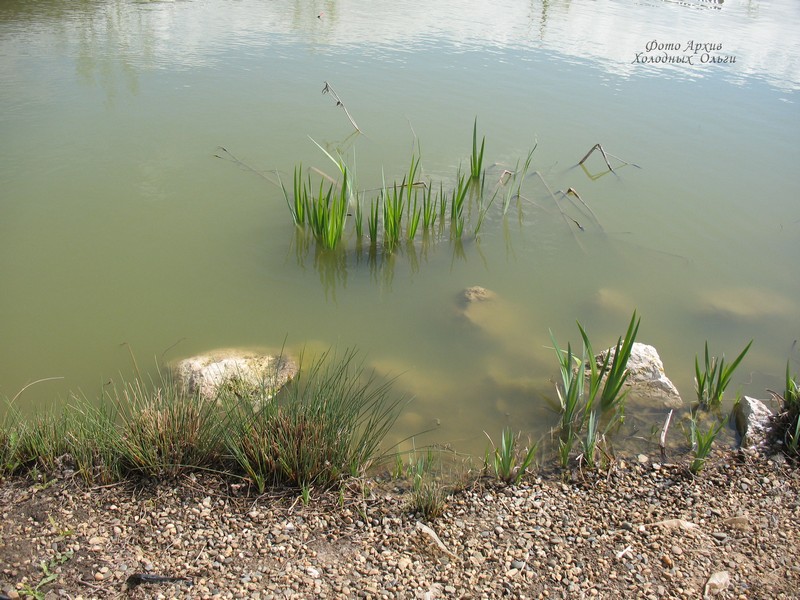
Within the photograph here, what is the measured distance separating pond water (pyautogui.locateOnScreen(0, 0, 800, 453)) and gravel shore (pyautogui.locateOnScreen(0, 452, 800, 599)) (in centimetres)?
66

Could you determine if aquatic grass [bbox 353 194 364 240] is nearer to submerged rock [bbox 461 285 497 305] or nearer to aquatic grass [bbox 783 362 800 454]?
submerged rock [bbox 461 285 497 305]

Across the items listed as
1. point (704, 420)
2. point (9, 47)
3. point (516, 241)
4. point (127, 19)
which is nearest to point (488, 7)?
point (127, 19)

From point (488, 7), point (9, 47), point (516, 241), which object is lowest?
point (516, 241)

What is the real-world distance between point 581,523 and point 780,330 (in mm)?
2232

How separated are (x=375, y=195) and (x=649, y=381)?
2.54m

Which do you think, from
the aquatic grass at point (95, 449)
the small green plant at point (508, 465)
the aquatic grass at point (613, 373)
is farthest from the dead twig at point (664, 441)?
the aquatic grass at point (95, 449)

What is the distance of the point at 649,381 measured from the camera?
10.6ft

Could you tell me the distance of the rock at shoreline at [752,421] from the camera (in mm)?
2844

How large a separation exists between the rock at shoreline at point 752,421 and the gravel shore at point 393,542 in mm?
327

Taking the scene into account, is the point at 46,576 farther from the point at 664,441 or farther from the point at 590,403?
the point at 664,441

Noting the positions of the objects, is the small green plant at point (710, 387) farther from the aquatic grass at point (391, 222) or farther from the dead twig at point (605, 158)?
the dead twig at point (605, 158)

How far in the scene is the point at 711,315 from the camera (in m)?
3.89

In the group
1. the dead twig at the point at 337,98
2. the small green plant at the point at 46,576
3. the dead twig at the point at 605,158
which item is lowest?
the small green plant at the point at 46,576

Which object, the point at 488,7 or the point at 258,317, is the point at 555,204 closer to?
the point at 258,317
